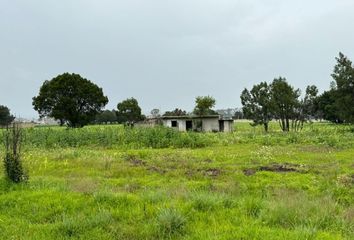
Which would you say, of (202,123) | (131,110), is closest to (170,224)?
(202,123)

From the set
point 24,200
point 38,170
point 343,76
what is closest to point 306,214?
point 24,200

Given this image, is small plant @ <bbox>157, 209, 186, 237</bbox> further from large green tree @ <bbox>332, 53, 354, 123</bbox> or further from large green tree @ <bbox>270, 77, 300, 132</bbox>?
large green tree @ <bbox>270, 77, 300, 132</bbox>

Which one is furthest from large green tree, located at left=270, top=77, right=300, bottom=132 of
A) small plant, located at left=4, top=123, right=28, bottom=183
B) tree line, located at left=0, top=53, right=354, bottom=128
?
small plant, located at left=4, top=123, right=28, bottom=183

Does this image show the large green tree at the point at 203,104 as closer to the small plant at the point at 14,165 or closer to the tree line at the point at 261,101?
the tree line at the point at 261,101

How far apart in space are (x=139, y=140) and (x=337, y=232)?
75.2 ft

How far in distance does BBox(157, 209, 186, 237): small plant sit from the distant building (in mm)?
49563

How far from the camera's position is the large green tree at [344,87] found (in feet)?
133

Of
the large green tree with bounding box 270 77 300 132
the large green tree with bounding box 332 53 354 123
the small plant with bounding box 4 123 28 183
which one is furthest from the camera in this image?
the large green tree with bounding box 270 77 300 132

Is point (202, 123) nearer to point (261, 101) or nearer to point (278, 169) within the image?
point (261, 101)

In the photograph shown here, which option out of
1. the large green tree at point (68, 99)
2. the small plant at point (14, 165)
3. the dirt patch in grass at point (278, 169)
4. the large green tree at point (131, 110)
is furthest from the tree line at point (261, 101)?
the small plant at point (14, 165)

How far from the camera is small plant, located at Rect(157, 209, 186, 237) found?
519cm

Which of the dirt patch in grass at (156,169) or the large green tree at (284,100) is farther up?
the large green tree at (284,100)

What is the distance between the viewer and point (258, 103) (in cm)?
5288

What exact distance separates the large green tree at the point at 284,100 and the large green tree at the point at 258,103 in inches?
61.1
